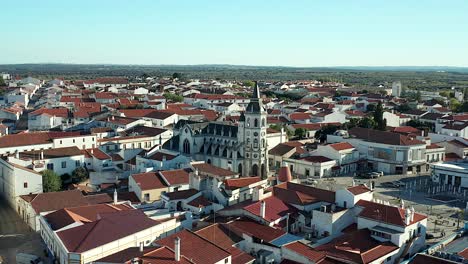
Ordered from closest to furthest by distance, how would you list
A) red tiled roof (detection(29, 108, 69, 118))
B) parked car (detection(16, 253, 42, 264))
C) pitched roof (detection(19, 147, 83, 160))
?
parked car (detection(16, 253, 42, 264)) < pitched roof (detection(19, 147, 83, 160)) < red tiled roof (detection(29, 108, 69, 118))

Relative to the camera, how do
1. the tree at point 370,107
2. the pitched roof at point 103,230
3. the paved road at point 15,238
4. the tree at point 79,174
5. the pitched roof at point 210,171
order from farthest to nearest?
1. the tree at point 370,107
2. the tree at point 79,174
3. the pitched roof at point 210,171
4. the paved road at point 15,238
5. the pitched roof at point 103,230

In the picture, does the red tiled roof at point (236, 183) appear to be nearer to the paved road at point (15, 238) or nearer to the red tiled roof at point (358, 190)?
the red tiled roof at point (358, 190)

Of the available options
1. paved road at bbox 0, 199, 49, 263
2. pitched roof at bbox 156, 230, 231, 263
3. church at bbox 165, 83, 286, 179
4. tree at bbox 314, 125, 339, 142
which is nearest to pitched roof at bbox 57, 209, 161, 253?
pitched roof at bbox 156, 230, 231, 263

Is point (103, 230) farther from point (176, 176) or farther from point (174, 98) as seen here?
point (174, 98)

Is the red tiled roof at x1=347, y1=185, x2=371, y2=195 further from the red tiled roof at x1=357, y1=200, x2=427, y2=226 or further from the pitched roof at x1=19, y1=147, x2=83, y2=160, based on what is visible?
the pitched roof at x1=19, y1=147, x2=83, y2=160

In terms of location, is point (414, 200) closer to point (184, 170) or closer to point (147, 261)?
point (184, 170)

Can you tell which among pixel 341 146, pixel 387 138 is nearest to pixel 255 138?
pixel 341 146

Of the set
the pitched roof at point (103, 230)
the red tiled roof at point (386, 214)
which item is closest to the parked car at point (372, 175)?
the red tiled roof at point (386, 214)
